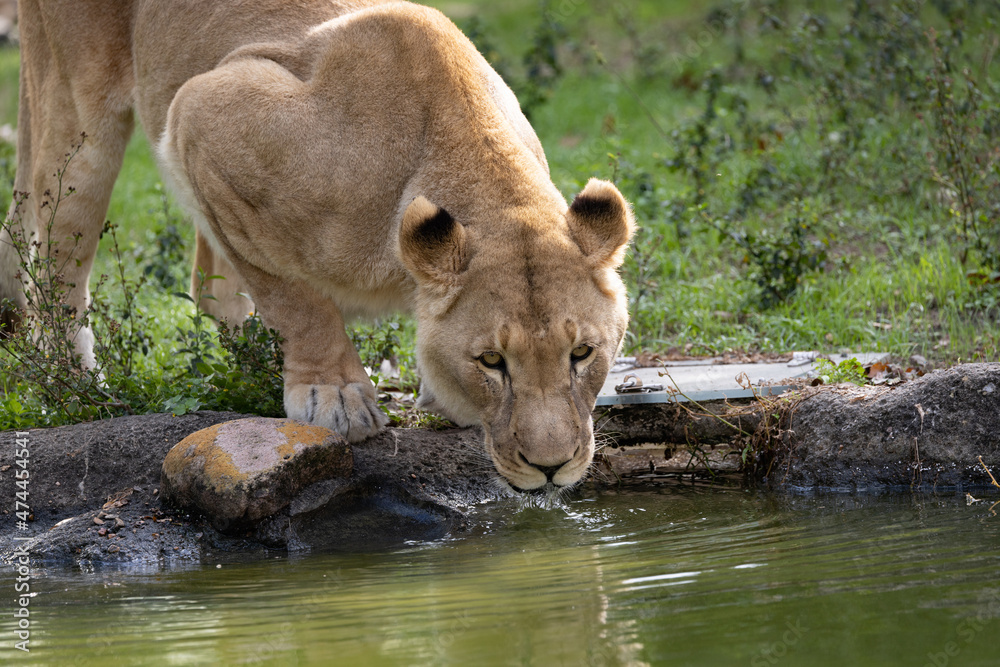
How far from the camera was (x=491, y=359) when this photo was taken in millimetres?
3707

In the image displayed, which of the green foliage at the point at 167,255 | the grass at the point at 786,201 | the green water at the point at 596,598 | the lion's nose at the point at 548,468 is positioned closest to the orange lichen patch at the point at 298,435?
the green water at the point at 596,598

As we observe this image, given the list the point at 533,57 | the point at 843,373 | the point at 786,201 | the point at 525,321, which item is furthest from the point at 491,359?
the point at 533,57

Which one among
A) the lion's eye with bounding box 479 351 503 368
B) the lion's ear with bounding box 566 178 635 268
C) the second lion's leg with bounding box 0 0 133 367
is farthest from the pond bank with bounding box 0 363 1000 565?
the second lion's leg with bounding box 0 0 133 367

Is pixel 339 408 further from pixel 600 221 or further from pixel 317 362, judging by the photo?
pixel 600 221

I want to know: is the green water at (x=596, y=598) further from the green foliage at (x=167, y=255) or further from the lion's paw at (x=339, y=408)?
the green foliage at (x=167, y=255)

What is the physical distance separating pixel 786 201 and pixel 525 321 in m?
5.00

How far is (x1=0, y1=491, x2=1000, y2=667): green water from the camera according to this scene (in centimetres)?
246

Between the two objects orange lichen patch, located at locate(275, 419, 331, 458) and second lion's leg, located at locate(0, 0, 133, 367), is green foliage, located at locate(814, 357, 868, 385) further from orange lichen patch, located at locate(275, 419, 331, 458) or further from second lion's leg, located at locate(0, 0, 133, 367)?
second lion's leg, located at locate(0, 0, 133, 367)

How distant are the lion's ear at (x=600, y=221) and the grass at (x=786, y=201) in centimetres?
179

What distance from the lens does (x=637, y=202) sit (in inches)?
312

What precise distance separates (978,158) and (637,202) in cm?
229

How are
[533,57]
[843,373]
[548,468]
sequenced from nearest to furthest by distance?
[548,468] < [843,373] < [533,57]

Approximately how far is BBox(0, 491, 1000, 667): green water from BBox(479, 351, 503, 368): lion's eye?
608mm

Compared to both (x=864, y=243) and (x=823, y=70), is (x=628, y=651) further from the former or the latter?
(x=823, y=70)
